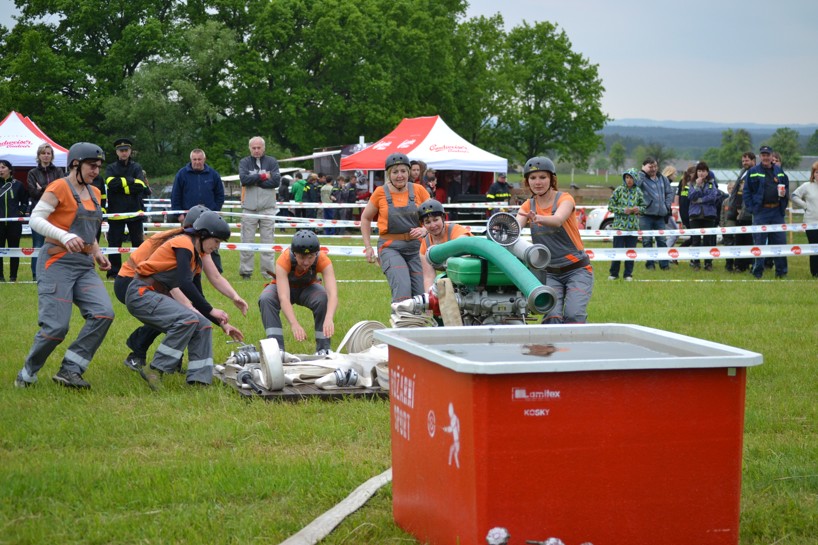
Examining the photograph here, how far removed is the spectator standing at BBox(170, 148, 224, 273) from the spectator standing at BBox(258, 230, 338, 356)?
6559 mm

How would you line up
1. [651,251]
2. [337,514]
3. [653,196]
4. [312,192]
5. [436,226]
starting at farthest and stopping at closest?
[312,192] < [653,196] < [651,251] < [436,226] < [337,514]

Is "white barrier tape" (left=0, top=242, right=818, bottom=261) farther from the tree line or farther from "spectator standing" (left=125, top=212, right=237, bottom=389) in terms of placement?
the tree line

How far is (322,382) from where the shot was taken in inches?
319

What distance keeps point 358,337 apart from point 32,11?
52.4m

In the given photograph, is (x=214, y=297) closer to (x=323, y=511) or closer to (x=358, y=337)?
(x=358, y=337)

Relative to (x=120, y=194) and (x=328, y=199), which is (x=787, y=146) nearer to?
(x=328, y=199)

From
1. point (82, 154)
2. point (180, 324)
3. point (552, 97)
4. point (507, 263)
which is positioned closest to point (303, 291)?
point (180, 324)

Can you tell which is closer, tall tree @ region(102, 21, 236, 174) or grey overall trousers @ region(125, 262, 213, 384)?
grey overall trousers @ region(125, 262, 213, 384)

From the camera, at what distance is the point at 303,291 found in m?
9.49

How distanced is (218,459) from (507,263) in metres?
2.03

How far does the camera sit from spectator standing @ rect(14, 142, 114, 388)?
7.98 metres

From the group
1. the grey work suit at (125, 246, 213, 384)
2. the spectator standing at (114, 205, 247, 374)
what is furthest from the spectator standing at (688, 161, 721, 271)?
the grey work suit at (125, 246, 213, 384)

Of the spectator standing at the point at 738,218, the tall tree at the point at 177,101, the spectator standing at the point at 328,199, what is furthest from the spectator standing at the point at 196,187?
the tall tree at the point at 177,101

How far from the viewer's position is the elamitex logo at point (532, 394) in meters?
3.70
